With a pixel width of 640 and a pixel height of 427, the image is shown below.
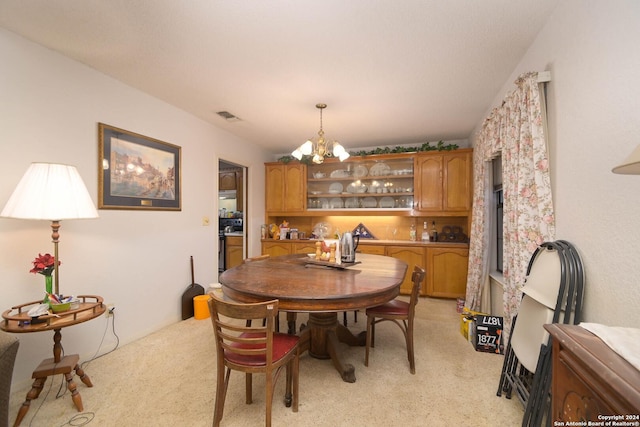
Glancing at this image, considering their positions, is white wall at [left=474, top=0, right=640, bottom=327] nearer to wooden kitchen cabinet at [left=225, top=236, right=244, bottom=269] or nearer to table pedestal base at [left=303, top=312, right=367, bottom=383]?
table pedestal base at [left=303, top=312, right=367, bottom=383]

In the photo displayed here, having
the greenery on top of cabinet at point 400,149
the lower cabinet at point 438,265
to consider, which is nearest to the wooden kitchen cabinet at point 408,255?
the lower cabinet at point 438,265

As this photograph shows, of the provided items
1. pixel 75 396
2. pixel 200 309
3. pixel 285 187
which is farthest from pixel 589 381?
pixel 285 187

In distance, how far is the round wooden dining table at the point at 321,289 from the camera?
1665 mm

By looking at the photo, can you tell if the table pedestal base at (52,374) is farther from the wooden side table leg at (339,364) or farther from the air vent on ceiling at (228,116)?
the air vent on ceiling at (228,116)

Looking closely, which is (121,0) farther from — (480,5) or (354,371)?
(354,371)

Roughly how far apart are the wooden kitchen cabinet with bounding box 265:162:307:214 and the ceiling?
1825 millimetres

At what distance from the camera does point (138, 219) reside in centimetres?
288

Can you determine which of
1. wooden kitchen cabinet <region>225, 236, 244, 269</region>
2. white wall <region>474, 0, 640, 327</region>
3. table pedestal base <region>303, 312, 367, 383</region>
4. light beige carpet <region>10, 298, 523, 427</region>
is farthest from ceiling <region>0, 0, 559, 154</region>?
wooden kitchen cabinet <region>225, 236, 244, 269</region>

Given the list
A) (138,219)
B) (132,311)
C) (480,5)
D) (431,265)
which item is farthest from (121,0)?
(431,265)

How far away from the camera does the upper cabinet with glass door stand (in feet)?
15.5

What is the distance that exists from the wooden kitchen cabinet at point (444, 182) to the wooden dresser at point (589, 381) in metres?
3.57

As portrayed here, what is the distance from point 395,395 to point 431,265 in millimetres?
2695

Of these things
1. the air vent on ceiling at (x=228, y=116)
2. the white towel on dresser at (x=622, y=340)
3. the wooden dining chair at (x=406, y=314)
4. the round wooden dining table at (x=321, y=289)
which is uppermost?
the air vent on ceiling at (x=228, y=116)

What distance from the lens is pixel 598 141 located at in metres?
1.37
